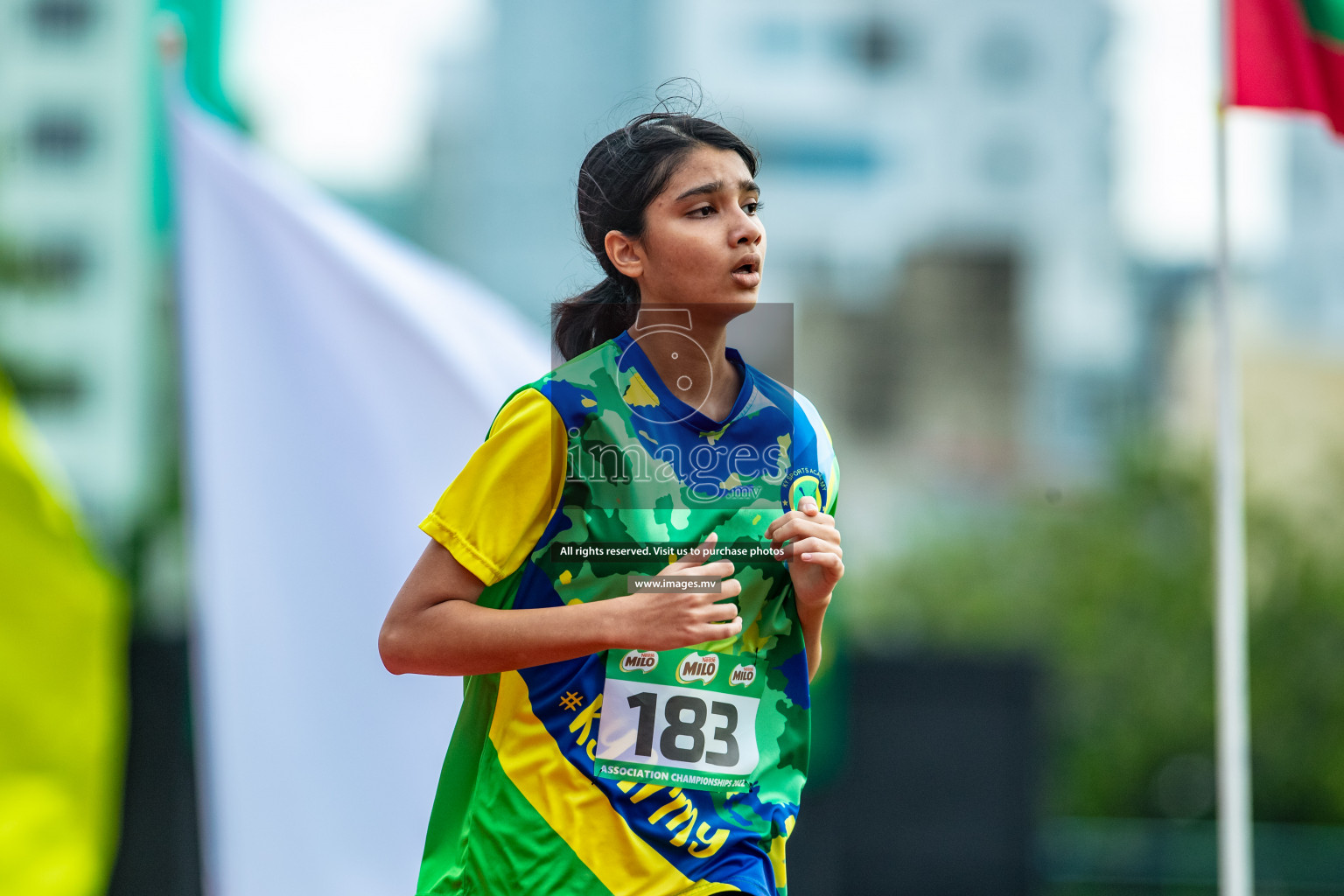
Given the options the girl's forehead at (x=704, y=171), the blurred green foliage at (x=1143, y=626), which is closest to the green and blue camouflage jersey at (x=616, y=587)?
the girl's forehead at (x=704, y=171)

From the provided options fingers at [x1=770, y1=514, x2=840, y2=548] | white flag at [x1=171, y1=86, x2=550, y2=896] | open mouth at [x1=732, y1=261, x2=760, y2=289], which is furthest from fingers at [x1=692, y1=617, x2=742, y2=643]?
white flag at [x1=171, y1=86, x2=550, y2=896]

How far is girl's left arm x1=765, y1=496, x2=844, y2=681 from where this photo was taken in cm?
189

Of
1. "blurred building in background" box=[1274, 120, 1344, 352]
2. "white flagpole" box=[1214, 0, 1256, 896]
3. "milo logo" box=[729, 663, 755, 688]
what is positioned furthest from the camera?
"blurred building in background" box=[1274, 120, 1344, 352]

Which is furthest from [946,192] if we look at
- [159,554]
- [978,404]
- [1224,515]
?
[1224,515]

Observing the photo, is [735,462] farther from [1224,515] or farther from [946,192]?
[946,192]

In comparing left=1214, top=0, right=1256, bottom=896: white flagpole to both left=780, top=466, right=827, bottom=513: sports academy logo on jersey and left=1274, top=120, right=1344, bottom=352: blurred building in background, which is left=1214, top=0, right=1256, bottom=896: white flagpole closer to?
left=780, top=466, right=827, bottom=513: sports academy logo on jersey

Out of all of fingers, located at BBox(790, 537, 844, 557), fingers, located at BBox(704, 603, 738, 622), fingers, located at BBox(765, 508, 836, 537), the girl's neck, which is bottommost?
fingers, located at BBox(704, 603, 738, 622)

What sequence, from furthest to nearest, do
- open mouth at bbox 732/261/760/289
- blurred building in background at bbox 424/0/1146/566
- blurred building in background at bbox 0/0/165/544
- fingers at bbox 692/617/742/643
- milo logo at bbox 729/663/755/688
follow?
blurred building in background at bbox 424/0/1146/566, blurred building in background at bbox 0/0/165/544, milo logo at bbox 729/663/755/688, open mouth at bbox 732/261/760/289, fingers at bbox 692/617/742/643

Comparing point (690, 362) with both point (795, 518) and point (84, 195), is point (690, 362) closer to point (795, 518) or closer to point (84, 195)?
point (795, 518)

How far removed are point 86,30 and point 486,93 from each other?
15883mm

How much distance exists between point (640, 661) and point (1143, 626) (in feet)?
82.4

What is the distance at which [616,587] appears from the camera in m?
2.07

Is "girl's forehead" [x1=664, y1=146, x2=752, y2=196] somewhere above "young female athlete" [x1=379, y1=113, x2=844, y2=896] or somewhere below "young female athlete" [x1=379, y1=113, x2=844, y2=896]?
above

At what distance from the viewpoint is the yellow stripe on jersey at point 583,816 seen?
6.77 feet
